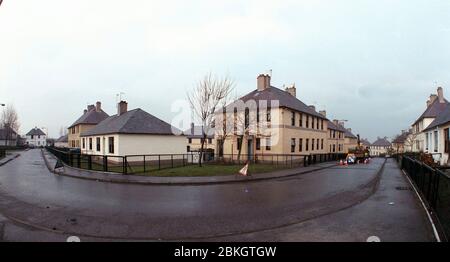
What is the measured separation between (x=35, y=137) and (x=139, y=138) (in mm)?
137104

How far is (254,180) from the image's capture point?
14.9 m

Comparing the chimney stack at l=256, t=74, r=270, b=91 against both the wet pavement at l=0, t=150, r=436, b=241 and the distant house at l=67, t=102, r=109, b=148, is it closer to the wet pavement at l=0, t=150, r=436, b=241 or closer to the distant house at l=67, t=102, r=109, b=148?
the wet pavement at l=0, t=150, r=436, b=241

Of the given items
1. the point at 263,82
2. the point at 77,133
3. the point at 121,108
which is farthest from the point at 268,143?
the point at 77,133

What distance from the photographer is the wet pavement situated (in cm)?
588

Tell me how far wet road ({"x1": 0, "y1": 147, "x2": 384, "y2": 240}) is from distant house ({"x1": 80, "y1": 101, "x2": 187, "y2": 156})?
13.1 meters

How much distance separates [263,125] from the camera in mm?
29531

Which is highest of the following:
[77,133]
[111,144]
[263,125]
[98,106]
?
[98,106]

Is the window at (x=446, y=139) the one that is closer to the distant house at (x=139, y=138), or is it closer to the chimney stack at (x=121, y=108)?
the distant house at (x=139, y=138)

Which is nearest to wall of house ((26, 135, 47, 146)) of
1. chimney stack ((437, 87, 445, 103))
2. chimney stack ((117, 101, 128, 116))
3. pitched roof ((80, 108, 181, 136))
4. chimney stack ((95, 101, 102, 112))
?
chimney stack ((95, 101, 102, 112))

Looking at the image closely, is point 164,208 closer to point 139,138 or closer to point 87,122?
point 139,138

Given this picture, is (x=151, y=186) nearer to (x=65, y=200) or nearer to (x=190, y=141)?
(x=65, y=200)

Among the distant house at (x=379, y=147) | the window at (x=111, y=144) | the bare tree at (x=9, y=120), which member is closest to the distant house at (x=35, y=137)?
the bare tree at (x=9, y=120)

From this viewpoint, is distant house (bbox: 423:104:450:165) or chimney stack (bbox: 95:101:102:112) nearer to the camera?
distant house (bbox: 423:104:450:165)

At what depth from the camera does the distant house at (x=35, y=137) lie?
438 feet
